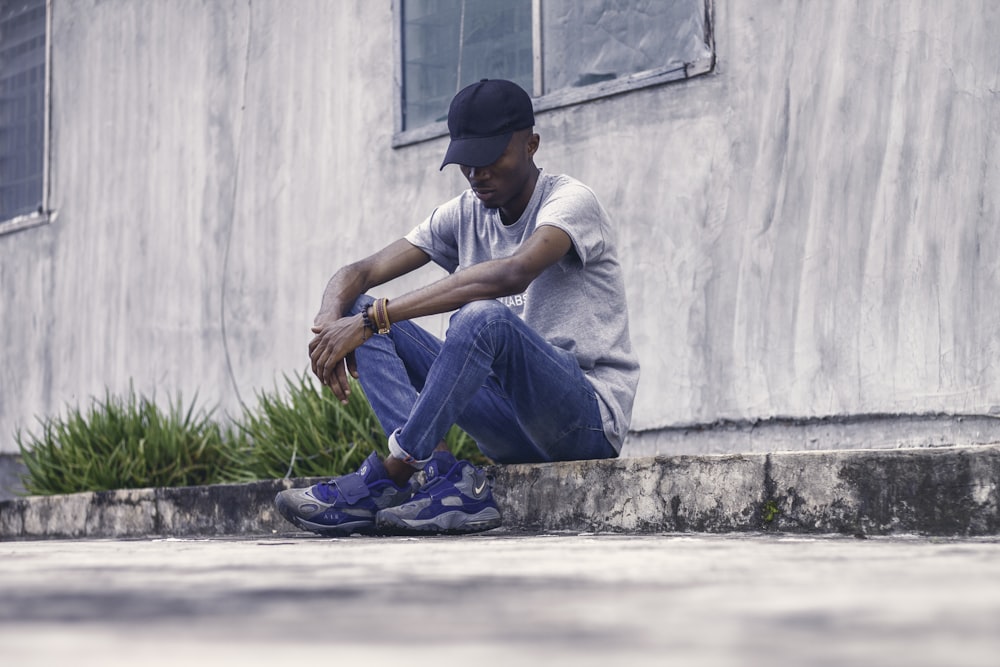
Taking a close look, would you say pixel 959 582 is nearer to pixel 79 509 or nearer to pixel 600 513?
pixel 600 513

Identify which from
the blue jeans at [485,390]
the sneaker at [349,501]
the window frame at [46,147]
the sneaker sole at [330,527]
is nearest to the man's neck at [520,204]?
the blue jeans at [485,390]

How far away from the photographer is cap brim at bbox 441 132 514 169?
153 inches

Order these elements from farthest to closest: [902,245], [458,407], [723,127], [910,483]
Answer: [723,127] → [902,245] → [458,407] → [910,483]

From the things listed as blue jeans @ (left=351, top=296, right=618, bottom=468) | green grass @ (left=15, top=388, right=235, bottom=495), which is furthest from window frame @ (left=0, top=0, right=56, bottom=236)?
blue jeans @ (left=351, top=296, right=618, bottom=468)

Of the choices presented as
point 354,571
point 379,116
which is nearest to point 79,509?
point 379,116

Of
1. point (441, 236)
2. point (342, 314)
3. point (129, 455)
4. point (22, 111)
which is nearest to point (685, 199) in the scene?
point (441, 236)

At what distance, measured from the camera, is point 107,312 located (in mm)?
8180

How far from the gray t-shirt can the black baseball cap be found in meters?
0.21

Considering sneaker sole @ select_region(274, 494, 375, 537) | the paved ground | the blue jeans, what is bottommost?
sneaker sole @ select_region(274, 494, 375, 537)

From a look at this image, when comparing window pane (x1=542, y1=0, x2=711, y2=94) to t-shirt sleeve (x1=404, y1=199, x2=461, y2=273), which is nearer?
t-shirt sleeve (x1=404, y1=199, x2=461, y2=273)

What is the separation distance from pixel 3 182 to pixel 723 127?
5657 millimetres

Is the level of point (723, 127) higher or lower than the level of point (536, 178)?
higher

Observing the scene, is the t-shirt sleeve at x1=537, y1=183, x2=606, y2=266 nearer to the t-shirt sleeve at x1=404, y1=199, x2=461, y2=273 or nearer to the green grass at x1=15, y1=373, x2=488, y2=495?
the t-shirt sleeve at x1=404, y1=199, x2=461, y2=273

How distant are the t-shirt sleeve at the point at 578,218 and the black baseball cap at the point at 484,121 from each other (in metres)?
0.21
